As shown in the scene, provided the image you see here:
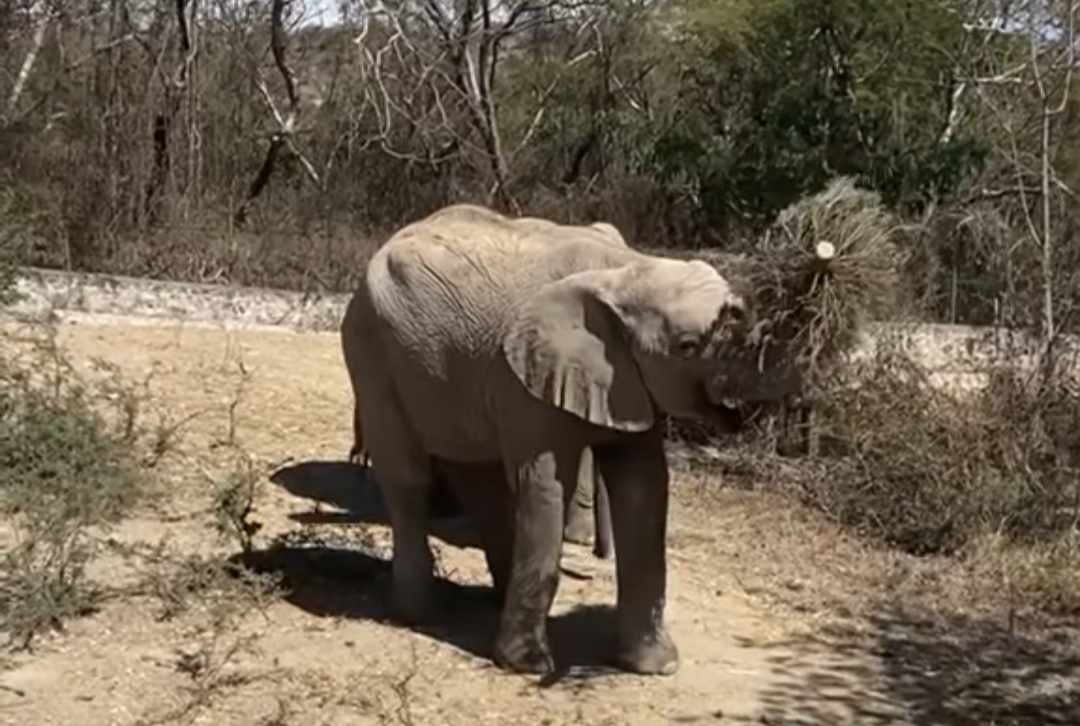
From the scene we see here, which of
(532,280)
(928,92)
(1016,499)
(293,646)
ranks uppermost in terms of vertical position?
(928,92)

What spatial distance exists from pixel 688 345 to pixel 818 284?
22.4 inches

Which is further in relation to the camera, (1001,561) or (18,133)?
(18,133)

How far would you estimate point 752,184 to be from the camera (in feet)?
48.2

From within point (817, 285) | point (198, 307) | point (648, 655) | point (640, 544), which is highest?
point (817, 285)

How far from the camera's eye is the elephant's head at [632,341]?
21.7ft

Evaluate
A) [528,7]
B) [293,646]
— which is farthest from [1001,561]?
[528,7]

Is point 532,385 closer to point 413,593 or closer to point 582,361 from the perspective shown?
point 582,361

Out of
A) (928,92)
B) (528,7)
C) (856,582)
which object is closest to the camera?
(856,582)

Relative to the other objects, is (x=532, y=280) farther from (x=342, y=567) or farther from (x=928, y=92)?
(x=928, y=92)

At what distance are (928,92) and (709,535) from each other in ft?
22.3

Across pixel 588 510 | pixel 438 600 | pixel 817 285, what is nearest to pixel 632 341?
pixel 817 285

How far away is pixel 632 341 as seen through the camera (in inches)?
271

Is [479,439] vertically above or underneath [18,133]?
underneath

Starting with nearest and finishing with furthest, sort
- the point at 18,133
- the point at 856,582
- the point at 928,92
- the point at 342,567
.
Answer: the point at 342,567 → the point at 856,582 → the point at 928,92 → the point at 18,133
